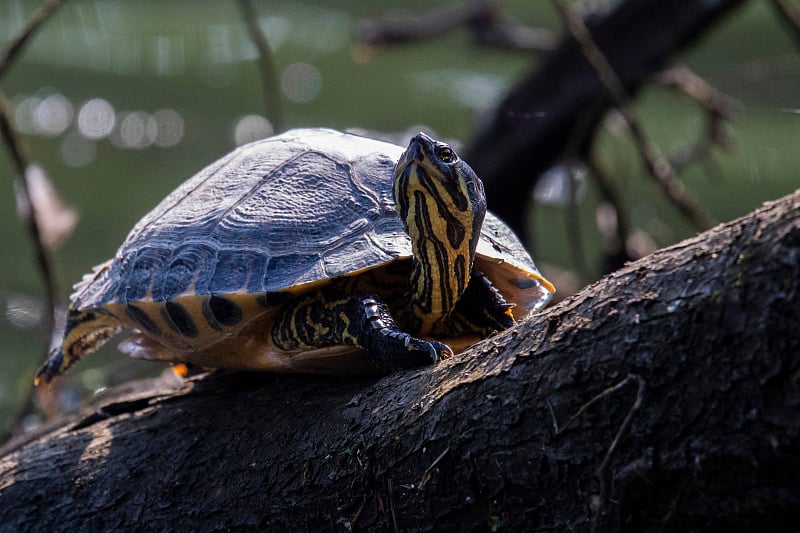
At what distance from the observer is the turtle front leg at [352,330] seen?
1.90 metres

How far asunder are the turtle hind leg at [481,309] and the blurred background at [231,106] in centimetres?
487

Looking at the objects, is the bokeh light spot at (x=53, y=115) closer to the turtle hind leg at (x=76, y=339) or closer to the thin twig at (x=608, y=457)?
the turtle hind leg at (x=76, y=339)

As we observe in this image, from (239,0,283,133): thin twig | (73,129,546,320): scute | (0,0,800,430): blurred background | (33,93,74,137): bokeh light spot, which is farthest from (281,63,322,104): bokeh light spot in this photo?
(73,129,546,320): scute

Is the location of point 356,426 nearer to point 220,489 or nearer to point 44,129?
point 220,489

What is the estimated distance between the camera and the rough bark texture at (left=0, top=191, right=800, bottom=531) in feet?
4.22

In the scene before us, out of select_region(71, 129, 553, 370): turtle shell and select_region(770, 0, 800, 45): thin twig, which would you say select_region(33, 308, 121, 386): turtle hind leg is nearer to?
select_region(71, 129, 553, 370): turtle shell

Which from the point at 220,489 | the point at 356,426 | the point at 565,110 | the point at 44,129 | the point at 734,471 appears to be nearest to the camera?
the point at 734,471

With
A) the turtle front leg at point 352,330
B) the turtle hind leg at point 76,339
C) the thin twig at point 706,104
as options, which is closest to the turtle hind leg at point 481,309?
the turtle front leg at point 352,330

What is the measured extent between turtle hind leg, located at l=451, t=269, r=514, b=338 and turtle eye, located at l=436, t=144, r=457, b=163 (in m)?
0.38

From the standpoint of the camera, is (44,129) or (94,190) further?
(44,129)

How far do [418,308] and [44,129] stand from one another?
8515mm

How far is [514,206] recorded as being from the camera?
5.29m

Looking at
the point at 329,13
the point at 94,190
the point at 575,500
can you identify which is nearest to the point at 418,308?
the point at 575,500

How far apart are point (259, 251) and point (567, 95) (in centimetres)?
303
